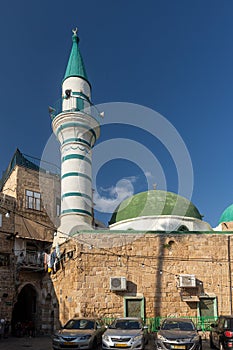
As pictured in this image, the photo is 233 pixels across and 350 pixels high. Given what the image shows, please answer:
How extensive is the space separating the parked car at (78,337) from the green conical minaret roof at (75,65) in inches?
666

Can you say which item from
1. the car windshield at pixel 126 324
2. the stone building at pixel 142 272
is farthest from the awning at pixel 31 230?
the car windshield at pixel 126 324

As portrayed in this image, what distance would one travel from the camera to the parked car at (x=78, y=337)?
41.2 feet

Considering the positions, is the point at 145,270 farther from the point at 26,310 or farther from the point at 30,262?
the point at 26,310

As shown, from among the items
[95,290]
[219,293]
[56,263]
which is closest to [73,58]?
[56,263]

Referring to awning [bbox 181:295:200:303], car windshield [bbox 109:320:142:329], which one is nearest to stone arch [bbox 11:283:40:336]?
awning [bbox 181:295:200:303]

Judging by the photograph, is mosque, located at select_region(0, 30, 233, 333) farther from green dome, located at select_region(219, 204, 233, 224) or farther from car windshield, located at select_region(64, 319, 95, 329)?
car windshield, located at select_region(64, 319, 95, 329)

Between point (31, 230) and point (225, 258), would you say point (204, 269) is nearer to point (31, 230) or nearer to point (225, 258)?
point (225, 258)

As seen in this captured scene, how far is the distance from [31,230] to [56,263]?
575cm

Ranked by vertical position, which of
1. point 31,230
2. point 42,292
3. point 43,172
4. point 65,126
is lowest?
point 42,292

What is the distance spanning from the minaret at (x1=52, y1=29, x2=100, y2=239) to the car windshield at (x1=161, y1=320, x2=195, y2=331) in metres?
Result: 9.27

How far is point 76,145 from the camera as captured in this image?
24.0 m

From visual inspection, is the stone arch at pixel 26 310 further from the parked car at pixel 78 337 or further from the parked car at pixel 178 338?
the parked car at pixel 178 338

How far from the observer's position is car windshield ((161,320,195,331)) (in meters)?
13.0

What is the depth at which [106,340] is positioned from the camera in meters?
12.4
